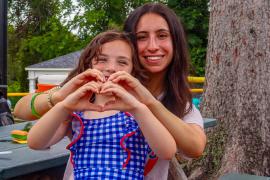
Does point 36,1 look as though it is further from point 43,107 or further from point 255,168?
point 43,107

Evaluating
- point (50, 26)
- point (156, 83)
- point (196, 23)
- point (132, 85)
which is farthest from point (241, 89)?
point (50, 26)

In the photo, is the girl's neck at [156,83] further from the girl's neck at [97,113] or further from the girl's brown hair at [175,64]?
the girl's neck at [97,113]

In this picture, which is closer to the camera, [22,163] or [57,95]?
[57,95]

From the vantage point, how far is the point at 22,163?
220 cm

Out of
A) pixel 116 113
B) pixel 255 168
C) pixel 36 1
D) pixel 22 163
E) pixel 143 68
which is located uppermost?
pixel 36 1

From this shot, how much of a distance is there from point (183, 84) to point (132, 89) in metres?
0.41

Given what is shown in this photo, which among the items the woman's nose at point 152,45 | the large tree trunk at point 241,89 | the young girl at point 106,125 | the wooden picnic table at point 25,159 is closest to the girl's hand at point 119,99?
the young girl at point 106,125

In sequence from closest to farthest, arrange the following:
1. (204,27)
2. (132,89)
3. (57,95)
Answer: (132,89) < (57,95) < (204,27)

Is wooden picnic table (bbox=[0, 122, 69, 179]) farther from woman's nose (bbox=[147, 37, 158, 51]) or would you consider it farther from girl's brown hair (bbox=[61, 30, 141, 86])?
woman's nose (bbox=[147, 37, 158, 51])

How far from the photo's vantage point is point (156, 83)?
7.36 ft

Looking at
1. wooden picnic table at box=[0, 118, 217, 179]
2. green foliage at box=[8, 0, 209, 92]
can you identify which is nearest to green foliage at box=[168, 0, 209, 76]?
green foliage at box=[8, 0, 209, 92]

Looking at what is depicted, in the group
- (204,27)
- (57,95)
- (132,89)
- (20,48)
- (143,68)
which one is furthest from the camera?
(20,48)

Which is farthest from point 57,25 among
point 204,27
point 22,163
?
point 22,163

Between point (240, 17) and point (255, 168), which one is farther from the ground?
point (240, 17)
